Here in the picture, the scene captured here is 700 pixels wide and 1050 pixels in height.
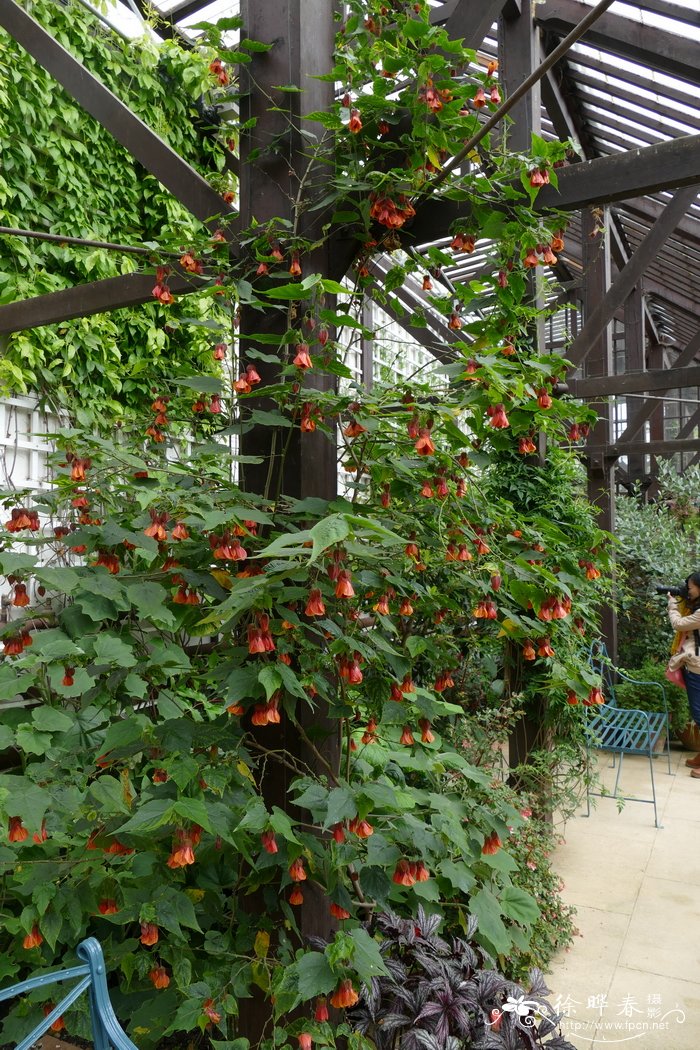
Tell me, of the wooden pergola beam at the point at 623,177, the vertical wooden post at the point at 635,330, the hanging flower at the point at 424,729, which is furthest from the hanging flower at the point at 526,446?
the vertical wooden post at the point at 635,330

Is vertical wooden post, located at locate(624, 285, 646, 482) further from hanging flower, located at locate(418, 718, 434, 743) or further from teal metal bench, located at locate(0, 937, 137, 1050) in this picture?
teal metal bench, located at locate(0, 937, 137, 1050)

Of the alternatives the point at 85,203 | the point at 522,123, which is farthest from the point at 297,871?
the point at 85,203

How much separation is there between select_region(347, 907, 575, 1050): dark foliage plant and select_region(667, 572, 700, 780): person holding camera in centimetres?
349

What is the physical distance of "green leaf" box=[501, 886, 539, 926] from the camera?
71.1 inches

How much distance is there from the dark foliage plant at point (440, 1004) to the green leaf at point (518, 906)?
0.17m

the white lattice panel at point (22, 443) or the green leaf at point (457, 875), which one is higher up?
the white lattice panel at point (22, 443)

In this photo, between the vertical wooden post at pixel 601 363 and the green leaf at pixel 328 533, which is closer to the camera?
the green leaf at pixel 328 533

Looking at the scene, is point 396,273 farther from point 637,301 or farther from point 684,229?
point 637,301

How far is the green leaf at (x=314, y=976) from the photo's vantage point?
131 centimetres

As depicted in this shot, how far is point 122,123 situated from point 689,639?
466cm

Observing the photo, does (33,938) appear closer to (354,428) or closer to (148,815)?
(148,815)

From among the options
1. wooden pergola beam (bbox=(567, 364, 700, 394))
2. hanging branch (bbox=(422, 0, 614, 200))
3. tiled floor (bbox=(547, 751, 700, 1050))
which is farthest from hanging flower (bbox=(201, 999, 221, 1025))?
wooden pergola beam (bbox=(567, 364, 700, 394))

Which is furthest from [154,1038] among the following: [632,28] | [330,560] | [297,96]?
[632,28]

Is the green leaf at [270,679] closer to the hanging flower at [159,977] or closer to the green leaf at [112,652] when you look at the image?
the green leaf at [112,652]
